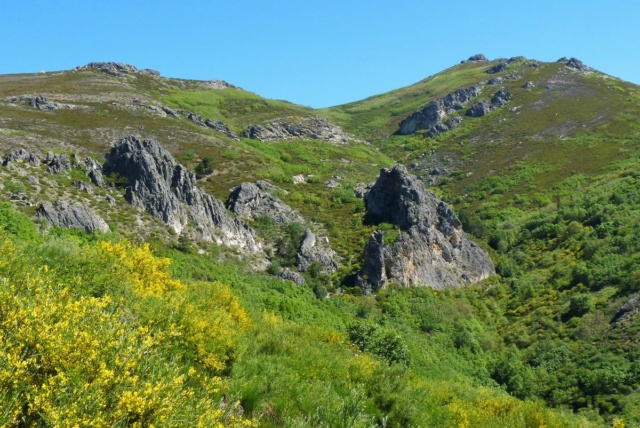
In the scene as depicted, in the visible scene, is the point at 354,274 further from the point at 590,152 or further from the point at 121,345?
the point at 590,152

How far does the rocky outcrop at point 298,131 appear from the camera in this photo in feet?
365

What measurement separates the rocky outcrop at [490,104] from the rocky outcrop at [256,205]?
106 meters

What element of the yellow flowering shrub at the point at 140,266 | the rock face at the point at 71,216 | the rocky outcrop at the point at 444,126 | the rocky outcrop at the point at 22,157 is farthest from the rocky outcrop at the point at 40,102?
the rocky outcrop at the point at 444,126

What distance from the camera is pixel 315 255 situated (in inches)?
2240

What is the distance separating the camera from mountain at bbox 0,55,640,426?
11.7m

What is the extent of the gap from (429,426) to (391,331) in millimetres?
22102

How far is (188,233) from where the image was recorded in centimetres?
5172

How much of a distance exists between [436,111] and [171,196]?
12247 centimetres

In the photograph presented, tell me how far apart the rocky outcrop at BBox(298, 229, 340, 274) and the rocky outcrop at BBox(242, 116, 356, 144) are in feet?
180

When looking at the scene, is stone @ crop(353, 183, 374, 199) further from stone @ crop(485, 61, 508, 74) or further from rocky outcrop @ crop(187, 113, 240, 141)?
stone @ crop(485, 61, 508, 74)

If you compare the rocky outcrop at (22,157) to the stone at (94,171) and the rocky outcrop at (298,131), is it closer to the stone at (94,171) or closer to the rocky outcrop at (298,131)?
the stone at (94,171)

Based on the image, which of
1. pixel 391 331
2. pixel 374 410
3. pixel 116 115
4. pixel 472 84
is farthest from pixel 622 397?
pixel 472 84

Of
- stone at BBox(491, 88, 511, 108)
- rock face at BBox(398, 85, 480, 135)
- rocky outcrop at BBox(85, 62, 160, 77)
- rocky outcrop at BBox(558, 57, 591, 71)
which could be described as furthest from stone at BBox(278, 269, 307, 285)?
rocky outcrop at BBox(558, 57, 591, 71)

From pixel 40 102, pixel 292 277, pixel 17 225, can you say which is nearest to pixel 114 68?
pixel 40 102
